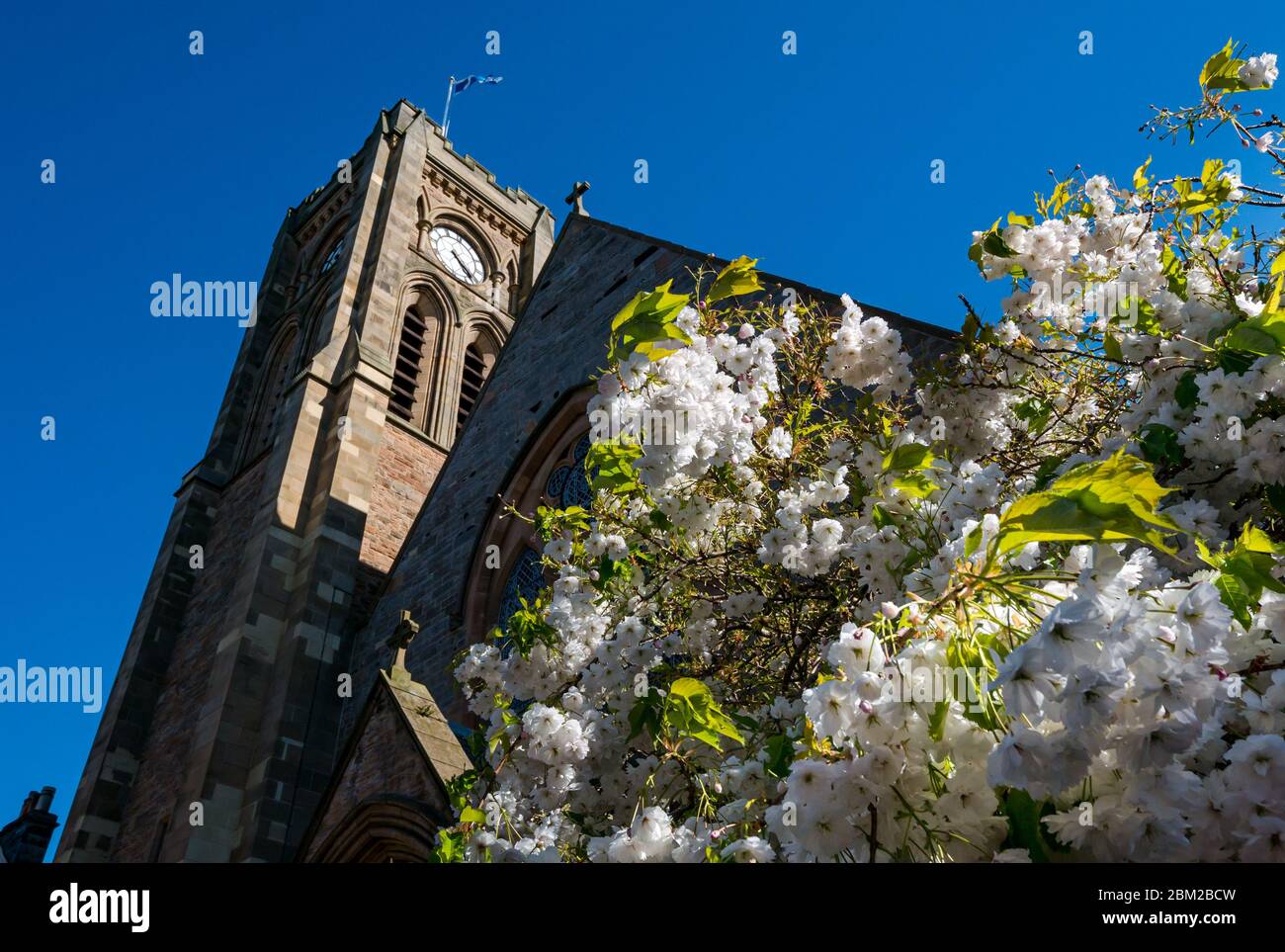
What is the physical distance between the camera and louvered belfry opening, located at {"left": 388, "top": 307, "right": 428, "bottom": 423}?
20297 mm

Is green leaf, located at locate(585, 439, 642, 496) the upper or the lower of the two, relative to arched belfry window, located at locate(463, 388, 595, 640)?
lower

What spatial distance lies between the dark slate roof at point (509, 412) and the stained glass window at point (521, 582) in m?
0.55

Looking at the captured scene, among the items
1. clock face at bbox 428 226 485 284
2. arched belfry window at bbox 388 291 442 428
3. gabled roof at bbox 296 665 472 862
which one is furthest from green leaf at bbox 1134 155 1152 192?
clock face at bbox 428 226 485 284

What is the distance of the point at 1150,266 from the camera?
3.51 metres

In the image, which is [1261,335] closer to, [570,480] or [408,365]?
[570,480]

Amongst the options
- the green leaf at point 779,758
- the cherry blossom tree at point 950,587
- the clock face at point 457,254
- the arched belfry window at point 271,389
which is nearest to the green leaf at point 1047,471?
the cherry blossom tree at point 950,587

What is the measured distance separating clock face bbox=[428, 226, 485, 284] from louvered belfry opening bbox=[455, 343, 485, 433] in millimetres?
2076

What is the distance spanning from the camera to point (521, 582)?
1143 centimetres

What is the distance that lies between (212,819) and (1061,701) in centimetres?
1195

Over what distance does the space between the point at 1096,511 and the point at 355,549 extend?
1404 cm

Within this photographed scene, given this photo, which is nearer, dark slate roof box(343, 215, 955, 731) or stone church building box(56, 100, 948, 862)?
stone church building box(56, 100, 948, 862)

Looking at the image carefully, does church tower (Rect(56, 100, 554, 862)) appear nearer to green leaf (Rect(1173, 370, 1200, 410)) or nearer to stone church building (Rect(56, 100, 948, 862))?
stone church building (Rect(56, 100, 948, 862))

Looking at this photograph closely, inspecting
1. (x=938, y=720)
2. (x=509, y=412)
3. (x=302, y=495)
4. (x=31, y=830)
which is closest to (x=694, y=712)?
(x=938, y=720)
